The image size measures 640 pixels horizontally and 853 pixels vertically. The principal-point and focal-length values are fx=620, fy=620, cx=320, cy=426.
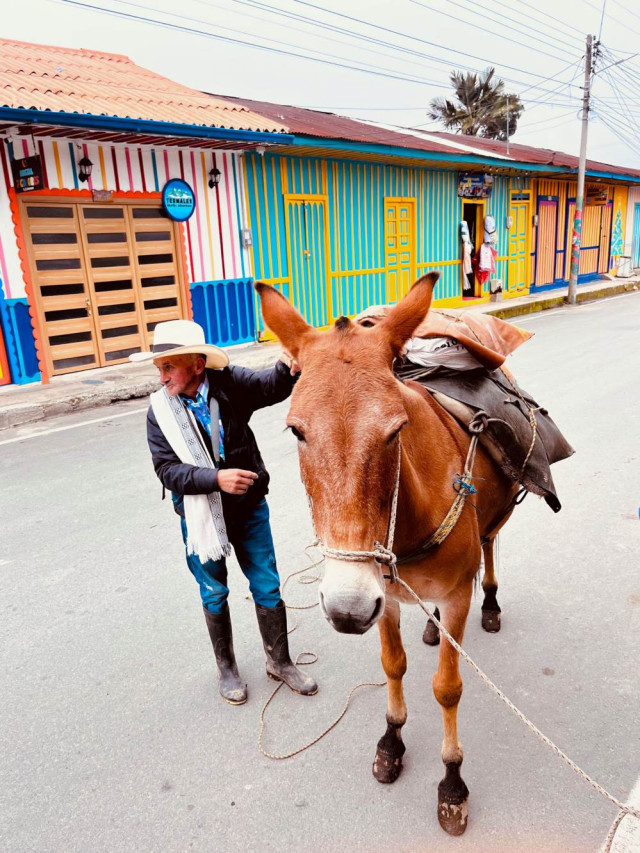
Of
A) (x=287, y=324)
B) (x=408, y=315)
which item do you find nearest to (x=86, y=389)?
(x=287, y=324)

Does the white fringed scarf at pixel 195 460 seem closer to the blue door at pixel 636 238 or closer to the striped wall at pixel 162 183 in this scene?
the striped wall at pixel 162 183

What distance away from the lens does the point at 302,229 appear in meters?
13.4

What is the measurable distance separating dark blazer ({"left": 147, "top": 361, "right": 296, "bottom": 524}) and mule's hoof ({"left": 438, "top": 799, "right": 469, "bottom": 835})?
1.44 meters

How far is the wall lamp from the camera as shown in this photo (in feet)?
30.7

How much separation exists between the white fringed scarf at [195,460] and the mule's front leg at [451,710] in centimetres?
103

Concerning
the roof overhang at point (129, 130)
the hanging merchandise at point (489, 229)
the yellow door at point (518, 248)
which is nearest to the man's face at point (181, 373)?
the roof overhang at point (129, 130)

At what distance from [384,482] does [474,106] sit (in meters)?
45.6

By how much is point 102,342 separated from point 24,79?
12.9ft

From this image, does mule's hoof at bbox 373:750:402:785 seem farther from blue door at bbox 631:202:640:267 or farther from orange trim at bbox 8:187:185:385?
blue door at bbox 631:202:640:267

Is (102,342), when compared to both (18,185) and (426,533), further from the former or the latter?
(426,533)

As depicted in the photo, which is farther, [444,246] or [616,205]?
[616,205]

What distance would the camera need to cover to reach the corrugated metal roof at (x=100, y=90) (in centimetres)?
848

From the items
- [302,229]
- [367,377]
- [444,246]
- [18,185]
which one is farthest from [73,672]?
[444,246]

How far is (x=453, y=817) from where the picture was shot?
2205 millimetres
